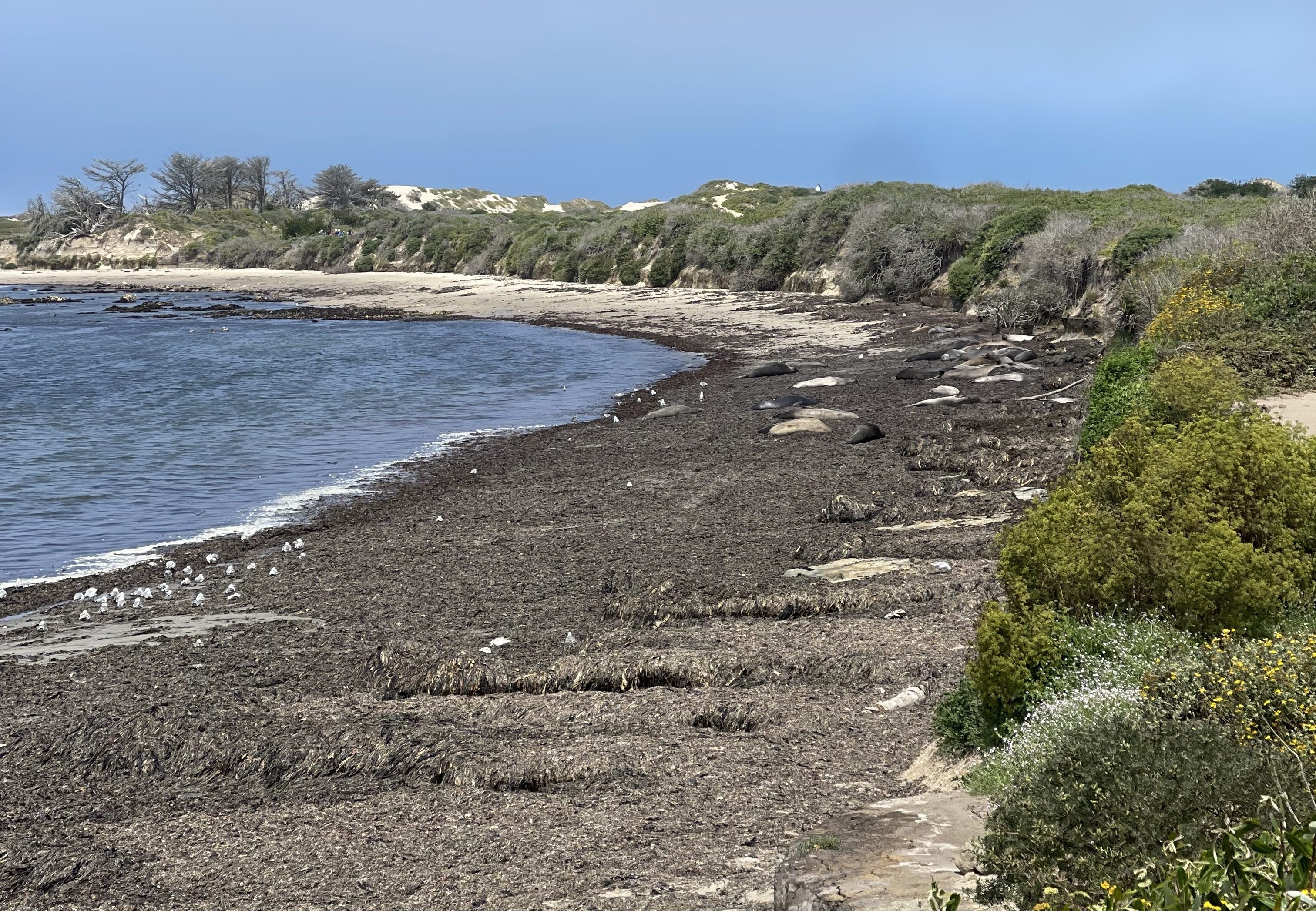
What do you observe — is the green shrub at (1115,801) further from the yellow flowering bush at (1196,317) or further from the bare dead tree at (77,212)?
the bare dead tree at (77,212)

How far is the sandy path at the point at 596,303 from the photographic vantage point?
1330 inches

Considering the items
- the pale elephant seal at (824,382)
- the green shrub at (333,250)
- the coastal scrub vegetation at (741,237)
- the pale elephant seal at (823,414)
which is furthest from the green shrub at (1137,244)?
the green shrub at (333,250)

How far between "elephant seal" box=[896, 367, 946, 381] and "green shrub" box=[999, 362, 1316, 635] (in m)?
16.1

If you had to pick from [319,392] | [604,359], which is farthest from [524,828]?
[604,359]

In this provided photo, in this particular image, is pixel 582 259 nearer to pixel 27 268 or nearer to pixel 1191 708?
pixel 1191 708

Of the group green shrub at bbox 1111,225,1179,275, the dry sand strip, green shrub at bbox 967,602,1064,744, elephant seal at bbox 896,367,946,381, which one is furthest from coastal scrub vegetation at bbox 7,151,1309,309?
green shrub at bbox 967,602,1064,744

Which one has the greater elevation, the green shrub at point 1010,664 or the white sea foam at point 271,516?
the green shrub at point 1010,664

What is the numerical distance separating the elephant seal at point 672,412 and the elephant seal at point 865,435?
4616mm

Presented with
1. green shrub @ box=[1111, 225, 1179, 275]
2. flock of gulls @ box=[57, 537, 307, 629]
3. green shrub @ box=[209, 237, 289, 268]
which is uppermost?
green shrub @ box=[209, 237, 289, 268]

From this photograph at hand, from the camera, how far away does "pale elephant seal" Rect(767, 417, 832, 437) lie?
18062 mm

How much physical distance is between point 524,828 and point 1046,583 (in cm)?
A: 321

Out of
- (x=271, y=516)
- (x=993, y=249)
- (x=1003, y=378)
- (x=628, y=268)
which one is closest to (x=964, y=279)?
(x=993, y=249)

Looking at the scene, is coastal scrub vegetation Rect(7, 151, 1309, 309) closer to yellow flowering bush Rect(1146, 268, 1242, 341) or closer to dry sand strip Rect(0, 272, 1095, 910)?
yellow flowering bush Rect(1146, 268, 1242, 341)

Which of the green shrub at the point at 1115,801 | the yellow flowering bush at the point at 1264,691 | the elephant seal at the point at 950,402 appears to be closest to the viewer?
the green shrub at the point at 1115,801
